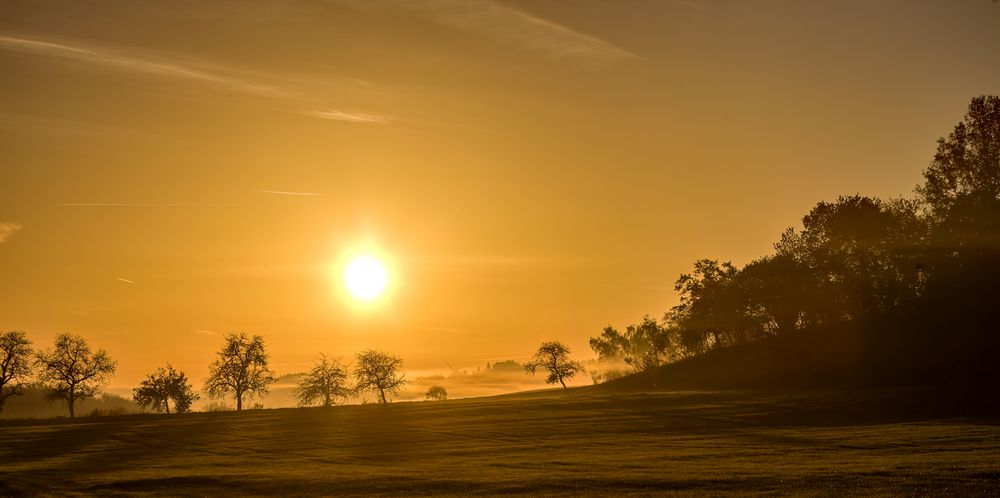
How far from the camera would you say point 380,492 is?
155 feet

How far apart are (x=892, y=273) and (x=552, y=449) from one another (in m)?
102

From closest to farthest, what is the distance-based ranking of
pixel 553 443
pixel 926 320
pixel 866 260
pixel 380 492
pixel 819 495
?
1. pixel 819 495
2. pixel 380 492
3. pixel 553 443
4. pixel 926 320
5. pixel 866 260

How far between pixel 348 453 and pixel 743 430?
1736 inches

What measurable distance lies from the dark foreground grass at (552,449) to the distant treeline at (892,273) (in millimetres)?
37246

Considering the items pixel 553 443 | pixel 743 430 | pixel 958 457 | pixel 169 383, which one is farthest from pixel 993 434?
pixel 169 383

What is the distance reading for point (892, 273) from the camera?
140 meters

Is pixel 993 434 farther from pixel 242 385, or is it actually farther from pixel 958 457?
pixel 242 385

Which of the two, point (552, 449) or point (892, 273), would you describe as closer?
point (552, 449)

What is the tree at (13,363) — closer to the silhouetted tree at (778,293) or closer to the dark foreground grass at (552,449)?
the dark foreground grass at (552,449)

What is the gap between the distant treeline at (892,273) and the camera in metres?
124

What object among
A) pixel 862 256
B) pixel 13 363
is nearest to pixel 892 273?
pixel 862 256

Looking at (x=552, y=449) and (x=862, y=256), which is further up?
(x=862, y=256)

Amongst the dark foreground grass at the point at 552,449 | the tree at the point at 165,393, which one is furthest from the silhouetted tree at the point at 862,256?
the tree at the point at 165,393

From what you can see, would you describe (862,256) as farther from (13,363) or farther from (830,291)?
(13,363)
